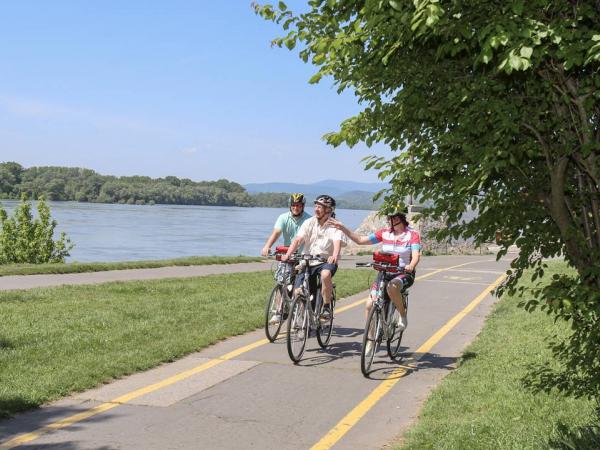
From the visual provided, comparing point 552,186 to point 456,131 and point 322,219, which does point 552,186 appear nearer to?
point 456,131

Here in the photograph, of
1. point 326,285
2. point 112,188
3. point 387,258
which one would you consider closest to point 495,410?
point 387,258

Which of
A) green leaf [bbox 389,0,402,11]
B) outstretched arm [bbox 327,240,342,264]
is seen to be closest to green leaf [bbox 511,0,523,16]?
green leaf [bbox 389,0,402,11]

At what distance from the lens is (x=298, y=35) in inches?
183

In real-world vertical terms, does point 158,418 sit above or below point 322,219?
below

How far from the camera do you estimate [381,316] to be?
793cm

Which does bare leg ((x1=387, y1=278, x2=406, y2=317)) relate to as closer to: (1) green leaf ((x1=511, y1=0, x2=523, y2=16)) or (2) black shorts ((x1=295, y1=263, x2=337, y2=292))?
(2) black shorts ((x1=295, y1=263, x2=337, y2=292))

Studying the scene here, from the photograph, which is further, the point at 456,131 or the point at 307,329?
the point at 307,329

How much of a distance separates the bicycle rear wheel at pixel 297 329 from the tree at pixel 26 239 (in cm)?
2011

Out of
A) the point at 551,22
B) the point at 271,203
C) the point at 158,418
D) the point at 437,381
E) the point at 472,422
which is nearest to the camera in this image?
the point at 551,22

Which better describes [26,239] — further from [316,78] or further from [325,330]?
[316,78]

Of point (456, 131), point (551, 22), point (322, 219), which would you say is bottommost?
point (322, 219)

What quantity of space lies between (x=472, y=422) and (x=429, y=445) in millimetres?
641

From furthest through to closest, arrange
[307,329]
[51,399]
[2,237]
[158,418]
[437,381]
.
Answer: [2,237], [307,329], [437,381], [51,399], [158,418]

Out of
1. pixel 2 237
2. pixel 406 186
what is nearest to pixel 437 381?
pixel 406 186
